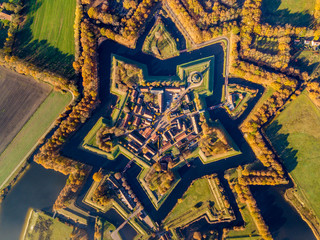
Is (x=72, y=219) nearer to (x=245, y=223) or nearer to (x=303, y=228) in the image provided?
(x=245, y=223)

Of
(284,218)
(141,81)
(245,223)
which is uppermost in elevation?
(141,81)

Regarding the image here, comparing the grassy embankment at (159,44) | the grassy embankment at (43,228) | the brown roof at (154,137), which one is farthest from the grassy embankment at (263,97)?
the grassy embankment at (43,228)

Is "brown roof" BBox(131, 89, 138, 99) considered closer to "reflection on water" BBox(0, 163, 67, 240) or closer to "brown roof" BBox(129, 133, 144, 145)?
"brown roof" BBox(129, 133, 144, 145)

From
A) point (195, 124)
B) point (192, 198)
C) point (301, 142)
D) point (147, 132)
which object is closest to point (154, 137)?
point (147, 132)

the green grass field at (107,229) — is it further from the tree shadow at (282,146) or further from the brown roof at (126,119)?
the tree shadow at (282,146)

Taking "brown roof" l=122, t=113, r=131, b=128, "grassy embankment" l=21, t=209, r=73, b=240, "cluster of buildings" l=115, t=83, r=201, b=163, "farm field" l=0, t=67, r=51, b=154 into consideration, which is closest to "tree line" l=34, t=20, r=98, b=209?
"grassy embankment" l=21, t=209, r=73, b=240

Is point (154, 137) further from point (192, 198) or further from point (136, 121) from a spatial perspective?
point (192, 198)

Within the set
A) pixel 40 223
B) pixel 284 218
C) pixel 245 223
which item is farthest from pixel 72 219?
pixel 284 218
